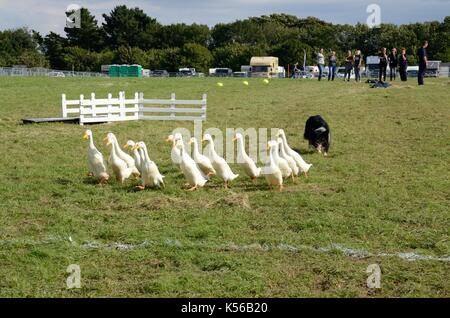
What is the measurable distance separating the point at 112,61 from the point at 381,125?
82.6m

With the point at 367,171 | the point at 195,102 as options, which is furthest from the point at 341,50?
the point at 367,171

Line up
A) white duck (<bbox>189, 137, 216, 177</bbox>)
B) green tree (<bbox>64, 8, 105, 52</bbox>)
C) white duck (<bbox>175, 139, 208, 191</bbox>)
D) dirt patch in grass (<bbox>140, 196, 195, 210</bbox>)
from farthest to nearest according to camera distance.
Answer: green tree (<bbox>64, 8, 105, 52</bbox>), white duck (<bbox>189, 137, 216, 177</bbox>), white duck (<bbox>175, 139, 208, 191</bbox>), dirt patch in grass (<bbox>140, 196, 195, 210</bbox>)

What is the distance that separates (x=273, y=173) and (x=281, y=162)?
1.61 feet

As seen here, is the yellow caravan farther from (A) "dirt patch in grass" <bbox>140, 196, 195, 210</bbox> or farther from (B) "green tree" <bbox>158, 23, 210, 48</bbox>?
(A) "dirt patch in grass" <bbox>140, 196, 195, 210</bbox>

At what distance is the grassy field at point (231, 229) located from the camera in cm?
495

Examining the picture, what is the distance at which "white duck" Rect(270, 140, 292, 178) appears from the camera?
8.35 meters

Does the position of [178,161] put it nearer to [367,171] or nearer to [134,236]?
[134,236]

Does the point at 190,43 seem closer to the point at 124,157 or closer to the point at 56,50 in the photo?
the point at 56,50

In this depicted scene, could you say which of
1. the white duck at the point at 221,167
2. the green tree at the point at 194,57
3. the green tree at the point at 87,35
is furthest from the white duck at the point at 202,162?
the green tree at the point at 87,35

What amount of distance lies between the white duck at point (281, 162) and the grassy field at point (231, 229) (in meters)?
0.32

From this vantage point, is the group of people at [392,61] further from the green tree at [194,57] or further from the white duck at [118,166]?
the green tree at [194,57]

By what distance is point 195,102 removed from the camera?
1761cm

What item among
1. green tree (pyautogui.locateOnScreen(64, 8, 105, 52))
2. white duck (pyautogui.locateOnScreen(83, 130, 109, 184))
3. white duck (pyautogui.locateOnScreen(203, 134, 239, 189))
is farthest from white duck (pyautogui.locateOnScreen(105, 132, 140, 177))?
green tree (pyautogui.locateOnScreen(64, 8, 105, 52))

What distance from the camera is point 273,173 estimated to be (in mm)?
8109
